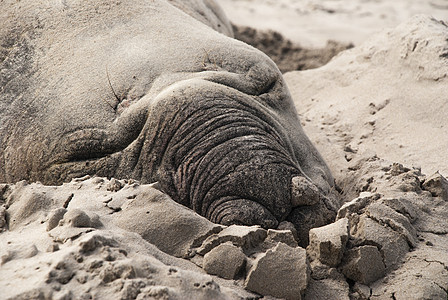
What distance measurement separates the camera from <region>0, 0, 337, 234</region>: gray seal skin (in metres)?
2.73

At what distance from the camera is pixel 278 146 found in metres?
2.89

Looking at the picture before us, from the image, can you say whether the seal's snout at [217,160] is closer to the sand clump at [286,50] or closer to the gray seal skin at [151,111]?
the gray seal skin at [151,111]

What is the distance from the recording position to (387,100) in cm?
432

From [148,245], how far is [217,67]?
123cm

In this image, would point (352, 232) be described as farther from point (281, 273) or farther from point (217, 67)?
point (217, 67)

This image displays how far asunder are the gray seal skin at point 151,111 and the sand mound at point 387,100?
2.43 feet

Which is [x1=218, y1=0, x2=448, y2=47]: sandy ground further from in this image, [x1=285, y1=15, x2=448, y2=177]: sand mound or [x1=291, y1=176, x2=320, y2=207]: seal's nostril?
[x1=291, y1=176, x2=320, y2=207]: seal's nostril

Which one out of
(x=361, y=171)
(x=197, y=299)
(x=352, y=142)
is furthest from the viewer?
(x=352, y=142)

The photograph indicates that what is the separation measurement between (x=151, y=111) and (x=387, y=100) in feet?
6.94

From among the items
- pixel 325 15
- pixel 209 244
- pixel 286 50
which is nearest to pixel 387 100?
pixel 286 50

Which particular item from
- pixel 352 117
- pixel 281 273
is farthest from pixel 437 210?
pixel 352 117

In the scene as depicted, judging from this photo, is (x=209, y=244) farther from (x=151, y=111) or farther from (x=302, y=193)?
(x=151, y=111)

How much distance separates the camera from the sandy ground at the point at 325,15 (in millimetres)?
6961

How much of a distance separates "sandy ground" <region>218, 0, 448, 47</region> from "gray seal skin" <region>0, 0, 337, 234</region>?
362 centimetres
